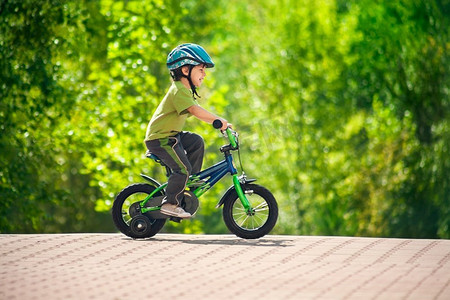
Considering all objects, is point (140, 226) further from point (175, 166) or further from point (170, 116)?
point (170, 116)

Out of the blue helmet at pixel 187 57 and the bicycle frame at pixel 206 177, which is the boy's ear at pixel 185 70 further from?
the bicycle frame at pixel 206 177

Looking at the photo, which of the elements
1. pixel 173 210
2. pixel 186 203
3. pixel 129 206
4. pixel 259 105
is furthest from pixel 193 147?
pixel 259 105

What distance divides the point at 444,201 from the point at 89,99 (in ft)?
28.0

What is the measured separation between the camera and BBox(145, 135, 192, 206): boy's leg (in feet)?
29.4

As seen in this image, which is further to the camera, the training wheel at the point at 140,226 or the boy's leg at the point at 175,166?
the training wheel at the point at 140,226

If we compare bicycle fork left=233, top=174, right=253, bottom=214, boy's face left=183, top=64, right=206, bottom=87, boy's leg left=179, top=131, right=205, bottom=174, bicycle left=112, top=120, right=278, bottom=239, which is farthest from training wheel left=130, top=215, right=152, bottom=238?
boy's face left=183, top=64, right=206, bottom=87

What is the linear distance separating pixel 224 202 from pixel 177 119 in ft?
3.18

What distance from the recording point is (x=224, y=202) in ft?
30.1

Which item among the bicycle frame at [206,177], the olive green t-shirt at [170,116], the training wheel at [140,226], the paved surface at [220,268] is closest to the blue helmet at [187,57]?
the olive green t-shirt at [170,116]

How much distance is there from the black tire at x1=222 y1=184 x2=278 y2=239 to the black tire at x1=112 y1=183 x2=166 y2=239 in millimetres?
731

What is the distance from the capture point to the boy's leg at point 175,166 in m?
8.96

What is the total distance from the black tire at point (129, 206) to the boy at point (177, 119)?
334mm

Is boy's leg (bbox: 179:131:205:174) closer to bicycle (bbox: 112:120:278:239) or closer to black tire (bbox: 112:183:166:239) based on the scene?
bicycle (bbox: 112:120:278:239)

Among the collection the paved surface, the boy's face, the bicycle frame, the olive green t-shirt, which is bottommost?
the paved surface
